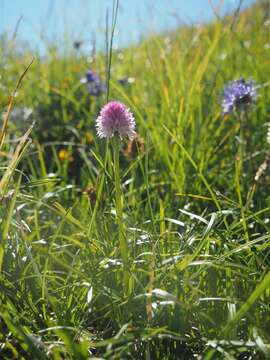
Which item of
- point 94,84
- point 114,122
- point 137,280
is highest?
point 94,84

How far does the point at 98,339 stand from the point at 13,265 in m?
0.29

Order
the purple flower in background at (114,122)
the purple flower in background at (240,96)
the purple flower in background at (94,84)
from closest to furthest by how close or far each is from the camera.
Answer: the purple flower in background at (114,122) → the purple flower in background at (240,96) → the purple flower in background at (94,84)

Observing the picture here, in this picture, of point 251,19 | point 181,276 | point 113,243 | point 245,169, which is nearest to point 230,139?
point 245,169

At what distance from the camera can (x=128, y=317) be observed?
3.67 ft

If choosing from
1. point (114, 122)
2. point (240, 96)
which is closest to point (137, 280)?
point (114, 122)

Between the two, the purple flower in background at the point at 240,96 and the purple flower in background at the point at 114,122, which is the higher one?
the purple flower in background at the point at 240,96

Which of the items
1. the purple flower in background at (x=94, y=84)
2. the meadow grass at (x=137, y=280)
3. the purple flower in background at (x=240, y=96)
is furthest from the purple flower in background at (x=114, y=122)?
the purple flower in background at (x=94, y=84)

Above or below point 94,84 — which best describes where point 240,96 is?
below

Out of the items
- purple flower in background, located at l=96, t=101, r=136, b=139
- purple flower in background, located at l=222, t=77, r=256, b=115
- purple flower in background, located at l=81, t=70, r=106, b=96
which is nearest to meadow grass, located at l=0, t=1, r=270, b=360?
purple flower in background, located at l=96, t=101, r=136, b=139


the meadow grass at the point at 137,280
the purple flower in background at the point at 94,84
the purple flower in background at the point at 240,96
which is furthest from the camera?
the purple flower in background at the point at 94,84

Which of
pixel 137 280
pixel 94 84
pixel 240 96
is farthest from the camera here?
pixel 94 84

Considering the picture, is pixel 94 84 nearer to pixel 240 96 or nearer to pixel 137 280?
pixel 240 96

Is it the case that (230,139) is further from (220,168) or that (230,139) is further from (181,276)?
(181,276)

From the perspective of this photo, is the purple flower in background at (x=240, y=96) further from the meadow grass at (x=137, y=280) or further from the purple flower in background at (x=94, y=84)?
the purple flower in background at (x=94, y=84)
